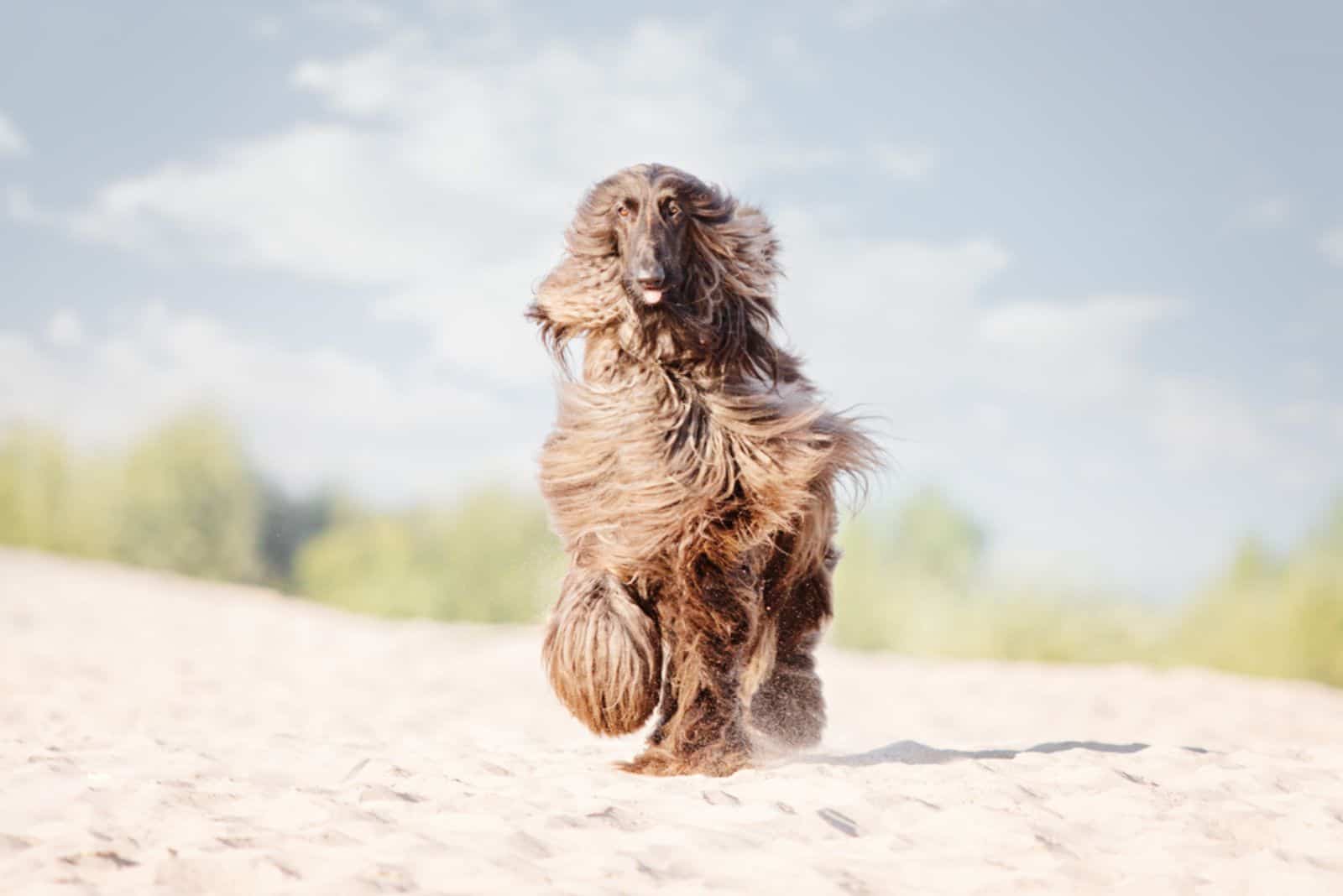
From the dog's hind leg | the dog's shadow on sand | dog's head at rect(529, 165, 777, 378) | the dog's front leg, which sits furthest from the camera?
the dog's shadow on sand

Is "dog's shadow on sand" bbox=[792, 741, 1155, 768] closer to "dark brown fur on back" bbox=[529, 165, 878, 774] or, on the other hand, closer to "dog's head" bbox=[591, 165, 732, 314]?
"dark brown fur on back" bbox=[529, 165, 878, 774]

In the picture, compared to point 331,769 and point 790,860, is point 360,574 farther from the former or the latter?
point 790,860

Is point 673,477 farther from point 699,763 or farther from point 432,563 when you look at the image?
point 432,563

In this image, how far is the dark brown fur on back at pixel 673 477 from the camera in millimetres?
5047

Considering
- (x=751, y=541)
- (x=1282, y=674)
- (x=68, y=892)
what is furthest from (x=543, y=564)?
(x=1282, y=674)

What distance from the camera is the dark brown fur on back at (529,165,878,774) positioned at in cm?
505

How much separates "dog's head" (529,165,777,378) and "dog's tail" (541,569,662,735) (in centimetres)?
92

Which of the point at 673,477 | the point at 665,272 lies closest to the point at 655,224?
the point at 665,272

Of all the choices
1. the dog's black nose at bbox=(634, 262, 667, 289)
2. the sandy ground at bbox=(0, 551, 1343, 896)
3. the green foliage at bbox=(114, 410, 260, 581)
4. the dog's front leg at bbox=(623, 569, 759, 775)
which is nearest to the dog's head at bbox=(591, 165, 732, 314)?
the dog's black nose at bbox=(634, 262, 667, 289)

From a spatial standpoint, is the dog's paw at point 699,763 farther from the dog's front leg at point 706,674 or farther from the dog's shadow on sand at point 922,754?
the dog's shadow on sand at point 922,754

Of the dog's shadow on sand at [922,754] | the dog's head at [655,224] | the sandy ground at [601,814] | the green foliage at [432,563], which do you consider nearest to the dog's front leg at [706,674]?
the sandy ground at [601,814]

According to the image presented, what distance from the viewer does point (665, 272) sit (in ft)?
16.0

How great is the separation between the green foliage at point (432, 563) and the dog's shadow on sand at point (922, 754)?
1072 centimetres

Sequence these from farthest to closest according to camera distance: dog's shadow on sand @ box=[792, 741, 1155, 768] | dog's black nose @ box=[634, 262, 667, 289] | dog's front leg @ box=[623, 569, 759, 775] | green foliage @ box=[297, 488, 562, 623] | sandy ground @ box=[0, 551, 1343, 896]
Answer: green foliage @ box=[297, 488, 562, 623], dog's shadow on sand @ box=[792, 741, 1155, 768], dog's front leg @ box=[623, 569, 759, 775], dog's black nose @ box=[634, 262, 667, 289], sandy ground @ box=[0, 551, 1343, 896]
